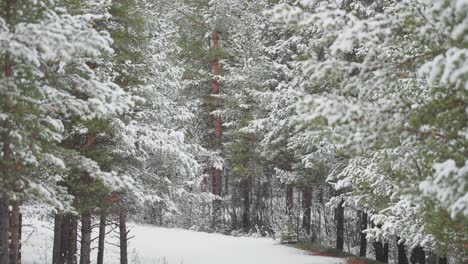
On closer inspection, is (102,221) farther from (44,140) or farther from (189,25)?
(189,25)

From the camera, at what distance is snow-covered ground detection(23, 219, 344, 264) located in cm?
1438

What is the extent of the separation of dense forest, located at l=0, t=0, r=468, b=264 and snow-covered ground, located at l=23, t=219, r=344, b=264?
59.6 inches

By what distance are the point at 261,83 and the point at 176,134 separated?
22.9ft

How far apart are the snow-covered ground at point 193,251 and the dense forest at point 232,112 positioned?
4.97ft

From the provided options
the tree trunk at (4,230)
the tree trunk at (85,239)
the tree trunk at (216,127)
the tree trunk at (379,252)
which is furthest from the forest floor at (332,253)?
the tree trunk at (4,230)

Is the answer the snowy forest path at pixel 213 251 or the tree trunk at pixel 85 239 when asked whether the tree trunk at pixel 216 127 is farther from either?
the tree trunk at pixel 85 239

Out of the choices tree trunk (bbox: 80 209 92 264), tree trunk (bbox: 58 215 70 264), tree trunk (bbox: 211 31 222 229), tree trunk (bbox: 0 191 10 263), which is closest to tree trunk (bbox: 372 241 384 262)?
tree trunk (bbox: 211 31 222 229)

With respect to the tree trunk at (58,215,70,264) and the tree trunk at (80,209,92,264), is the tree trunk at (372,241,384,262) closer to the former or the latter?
the tree trunk at (80,209,92,264)

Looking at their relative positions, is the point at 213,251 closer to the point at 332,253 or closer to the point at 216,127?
the point at 332,253

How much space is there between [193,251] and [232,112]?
7902mm

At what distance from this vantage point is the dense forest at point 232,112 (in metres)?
5.02

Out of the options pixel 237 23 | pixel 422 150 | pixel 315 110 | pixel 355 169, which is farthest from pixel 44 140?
pixel 237 23

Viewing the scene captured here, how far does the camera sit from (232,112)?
22062 mm

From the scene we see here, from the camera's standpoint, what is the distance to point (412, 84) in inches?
283
